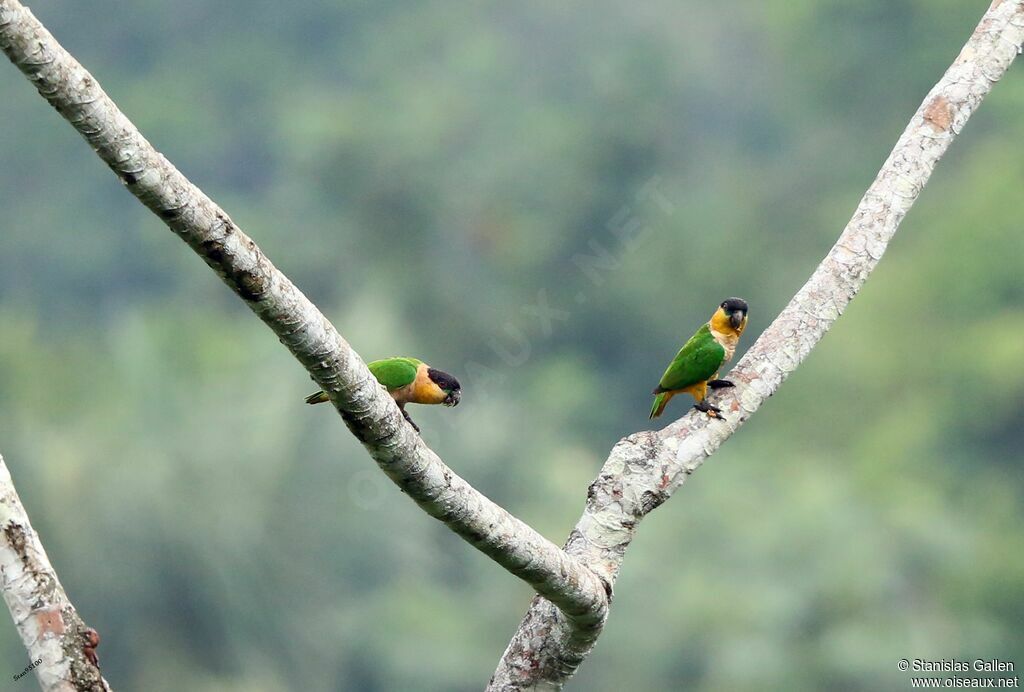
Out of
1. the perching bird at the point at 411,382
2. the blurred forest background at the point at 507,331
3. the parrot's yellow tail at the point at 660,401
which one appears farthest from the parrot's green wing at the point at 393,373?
the blurred forest background at the point at 507,331

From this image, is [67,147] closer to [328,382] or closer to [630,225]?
[630,225]

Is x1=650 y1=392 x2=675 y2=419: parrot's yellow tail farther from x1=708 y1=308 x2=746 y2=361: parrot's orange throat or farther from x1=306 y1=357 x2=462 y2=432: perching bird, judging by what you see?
x1=306 y1=357 x2=462 y2=432: perching bird

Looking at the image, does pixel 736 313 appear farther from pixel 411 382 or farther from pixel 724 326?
pixel 411 382

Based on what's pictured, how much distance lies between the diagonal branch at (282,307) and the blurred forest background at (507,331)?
1484 centimetres

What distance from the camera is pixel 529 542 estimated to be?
5.09 m

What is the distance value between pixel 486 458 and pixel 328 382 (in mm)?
21890

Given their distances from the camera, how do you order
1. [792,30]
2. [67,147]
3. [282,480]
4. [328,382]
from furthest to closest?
[792,30] → [67,147] → [282,480] → [328,382]

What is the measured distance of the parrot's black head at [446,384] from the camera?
6961 mm

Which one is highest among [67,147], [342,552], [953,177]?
[953,177]

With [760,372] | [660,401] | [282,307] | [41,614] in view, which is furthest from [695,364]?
[41,614]

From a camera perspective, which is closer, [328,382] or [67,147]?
[328,382]

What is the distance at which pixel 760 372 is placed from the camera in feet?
19.4

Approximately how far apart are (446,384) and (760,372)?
1652 mm

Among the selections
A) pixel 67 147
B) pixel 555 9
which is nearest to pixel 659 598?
pixel 67 147
